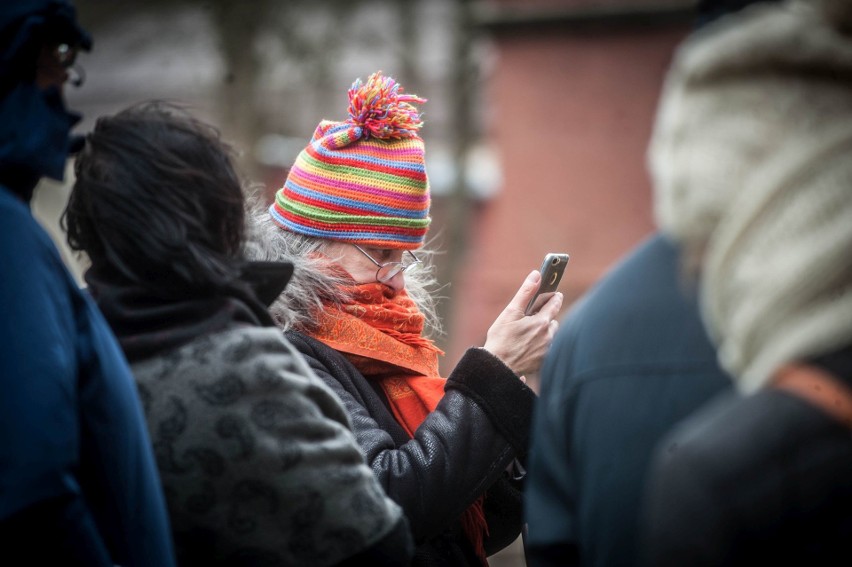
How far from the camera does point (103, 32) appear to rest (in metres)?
13.6

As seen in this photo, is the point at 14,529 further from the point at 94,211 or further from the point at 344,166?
the point at 344,166

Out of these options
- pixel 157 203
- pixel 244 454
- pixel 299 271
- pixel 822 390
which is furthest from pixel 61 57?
pixel 822 390

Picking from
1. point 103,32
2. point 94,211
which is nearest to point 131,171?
point 94,211

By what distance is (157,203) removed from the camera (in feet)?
6.04

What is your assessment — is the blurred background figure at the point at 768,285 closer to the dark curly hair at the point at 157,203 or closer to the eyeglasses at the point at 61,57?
the dark curly hair at the point at 157,203

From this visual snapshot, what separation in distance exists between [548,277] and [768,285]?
136 centimetres

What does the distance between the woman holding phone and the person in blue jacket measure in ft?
2.12

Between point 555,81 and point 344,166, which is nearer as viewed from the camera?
point 344,166

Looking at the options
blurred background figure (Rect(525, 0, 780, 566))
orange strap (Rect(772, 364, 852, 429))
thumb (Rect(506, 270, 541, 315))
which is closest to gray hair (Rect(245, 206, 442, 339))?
thumb (Rect(506, 270, 541, 315))

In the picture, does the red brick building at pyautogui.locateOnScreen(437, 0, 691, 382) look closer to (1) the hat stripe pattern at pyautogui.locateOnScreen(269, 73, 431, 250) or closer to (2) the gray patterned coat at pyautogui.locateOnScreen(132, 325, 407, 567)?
(1) the hat stripe pattern at pyautogui.locateOnScreen(269, 73, 431, 250)

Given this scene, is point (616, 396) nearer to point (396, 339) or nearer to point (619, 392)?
point (619, 392)

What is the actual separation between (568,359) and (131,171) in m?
0.88

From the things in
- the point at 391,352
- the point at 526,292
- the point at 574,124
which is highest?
the point at 526,292

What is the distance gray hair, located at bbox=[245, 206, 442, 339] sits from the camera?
2.45 meters
